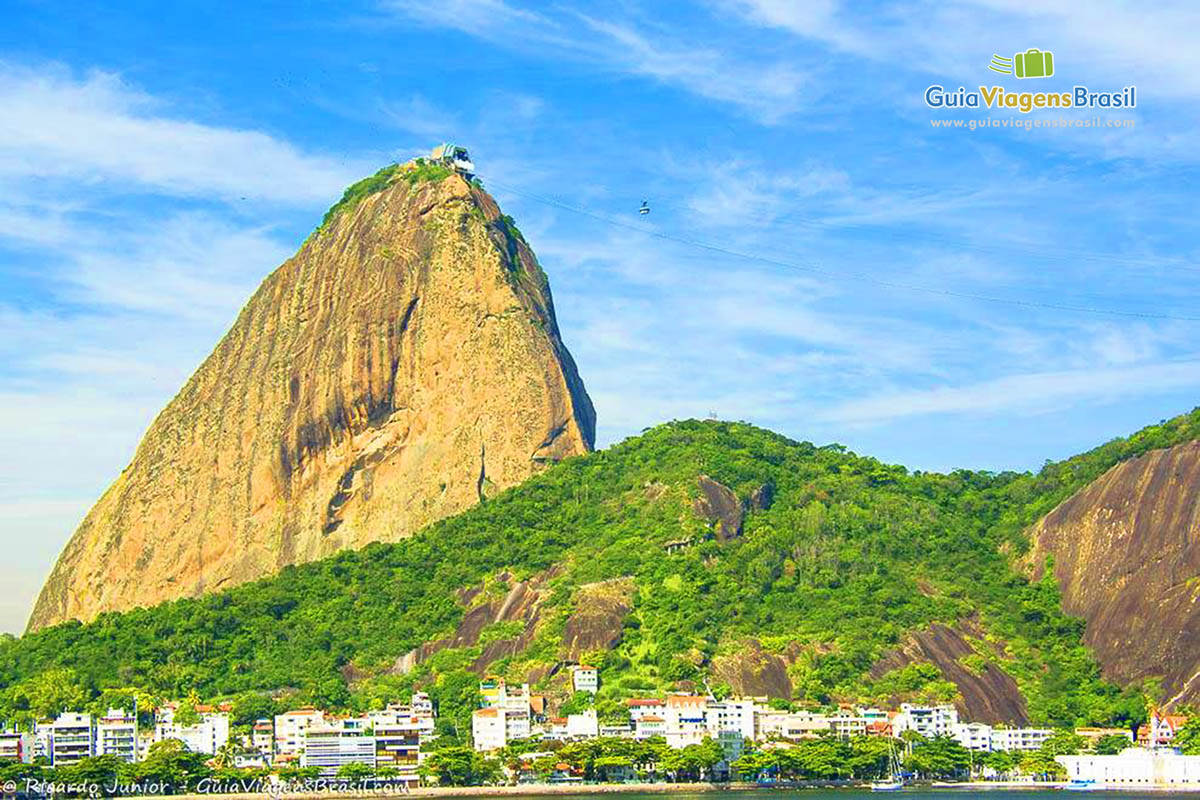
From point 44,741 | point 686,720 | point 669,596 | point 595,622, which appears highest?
point 669,596

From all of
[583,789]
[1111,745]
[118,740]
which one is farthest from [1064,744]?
[118,740]

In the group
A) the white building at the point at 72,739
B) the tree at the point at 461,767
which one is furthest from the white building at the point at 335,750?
the white building at the point at 72,739

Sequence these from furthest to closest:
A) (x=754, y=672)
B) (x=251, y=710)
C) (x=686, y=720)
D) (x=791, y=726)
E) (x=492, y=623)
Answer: (x=492, y=623)
(x=251, y=710)
(x=754, y=672)
(x=791, y=726)
(x=686, y=720)

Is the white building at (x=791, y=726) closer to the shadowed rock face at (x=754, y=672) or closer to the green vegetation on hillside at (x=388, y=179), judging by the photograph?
the shadowed rock face at (x=754, y=672)

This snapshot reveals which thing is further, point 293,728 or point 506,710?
point 506,710

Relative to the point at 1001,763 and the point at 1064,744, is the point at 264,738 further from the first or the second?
the point at 1064,744

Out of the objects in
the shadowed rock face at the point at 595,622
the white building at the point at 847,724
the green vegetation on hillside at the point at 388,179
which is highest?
the green vegetation on hillside at the point at 388,179

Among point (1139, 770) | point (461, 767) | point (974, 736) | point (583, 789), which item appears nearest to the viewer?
point (583, 789)

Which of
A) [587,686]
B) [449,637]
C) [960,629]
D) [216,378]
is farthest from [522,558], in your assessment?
[216,378]
